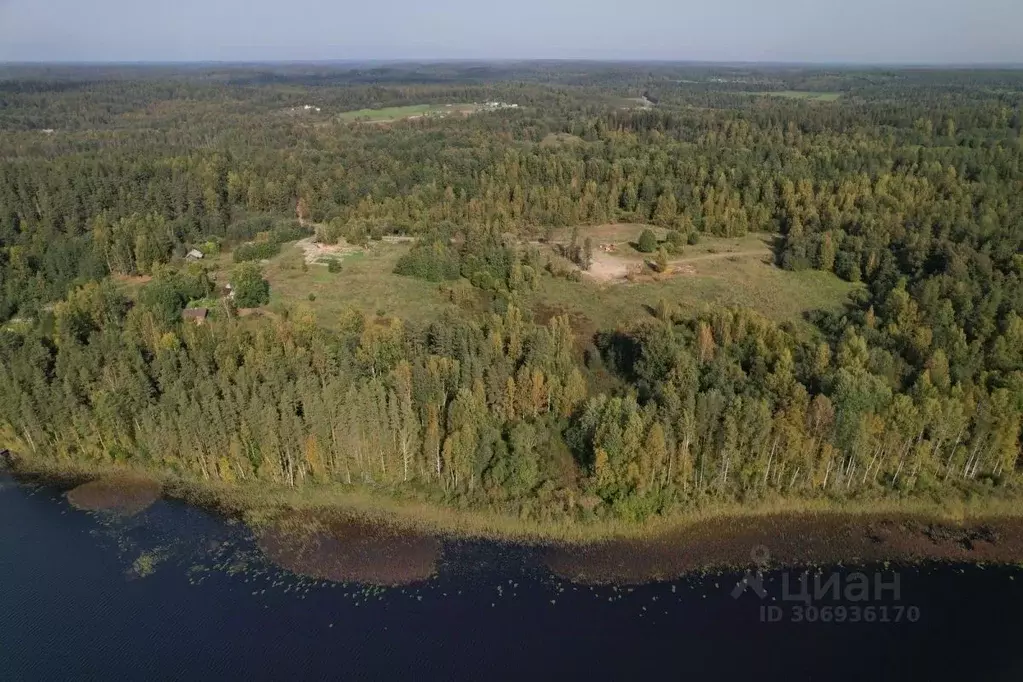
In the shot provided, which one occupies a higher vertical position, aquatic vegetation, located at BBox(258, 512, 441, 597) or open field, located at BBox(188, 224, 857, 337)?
open field, located at BBox(188, 224, 857, 337)

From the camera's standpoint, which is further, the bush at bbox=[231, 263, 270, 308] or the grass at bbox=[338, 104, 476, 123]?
the grass at bbox=[338, 104, 476, 123]

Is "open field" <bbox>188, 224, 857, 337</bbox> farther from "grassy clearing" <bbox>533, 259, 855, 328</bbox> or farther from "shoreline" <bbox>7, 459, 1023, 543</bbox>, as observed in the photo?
"shoreline" <bbox>7, 459, 1023, 543</bbox>

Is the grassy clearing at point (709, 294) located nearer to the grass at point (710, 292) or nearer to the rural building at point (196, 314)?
the grass at point (710, 292)

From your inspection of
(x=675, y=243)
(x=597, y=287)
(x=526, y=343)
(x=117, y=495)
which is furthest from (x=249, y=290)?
(x=675, y=243)

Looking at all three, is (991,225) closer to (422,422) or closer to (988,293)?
(988,293)

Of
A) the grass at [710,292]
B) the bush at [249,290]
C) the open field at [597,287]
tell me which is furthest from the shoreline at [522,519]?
the grass at [710,292]

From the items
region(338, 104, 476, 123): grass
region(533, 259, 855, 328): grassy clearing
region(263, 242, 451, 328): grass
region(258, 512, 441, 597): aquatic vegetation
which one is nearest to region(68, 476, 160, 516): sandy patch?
region(258, 512, 441, 597): aquatic vegetation

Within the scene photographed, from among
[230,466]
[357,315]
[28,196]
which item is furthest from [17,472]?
[28,196]
